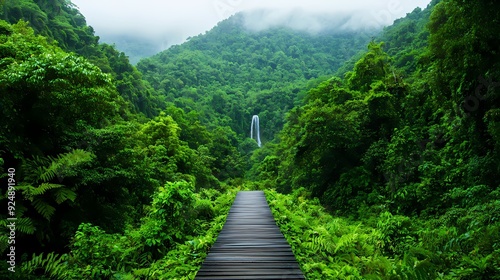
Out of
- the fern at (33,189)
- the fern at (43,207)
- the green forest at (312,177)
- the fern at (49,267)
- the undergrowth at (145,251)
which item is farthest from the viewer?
the fern at (43,207)

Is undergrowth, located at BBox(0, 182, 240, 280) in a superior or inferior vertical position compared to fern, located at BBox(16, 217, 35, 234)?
inferior

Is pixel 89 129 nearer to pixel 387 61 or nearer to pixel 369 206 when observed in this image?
pixel 369 206

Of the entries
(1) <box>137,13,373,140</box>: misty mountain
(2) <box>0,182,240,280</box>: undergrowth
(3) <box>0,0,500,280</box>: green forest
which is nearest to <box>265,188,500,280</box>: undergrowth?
(3) <box>0,0,500,280</box>: green forest

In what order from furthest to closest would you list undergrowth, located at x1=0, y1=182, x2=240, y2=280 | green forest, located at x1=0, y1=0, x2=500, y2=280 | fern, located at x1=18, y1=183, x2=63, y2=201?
green forest, located at x1=0, y1=0, x2=500, y2=280 → fern, located at x1=18, y1=183, x2=63, y2=201 → undergrowth, located at x1=0, y1=182, x2=240, y2=280

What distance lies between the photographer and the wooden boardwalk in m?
5.16

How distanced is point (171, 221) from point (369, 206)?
9401 millimetres

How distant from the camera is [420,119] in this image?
48.3ft

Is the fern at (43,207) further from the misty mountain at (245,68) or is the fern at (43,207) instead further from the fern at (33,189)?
the misty mountain at (245,68)

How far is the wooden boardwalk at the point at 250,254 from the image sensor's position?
16.9ft

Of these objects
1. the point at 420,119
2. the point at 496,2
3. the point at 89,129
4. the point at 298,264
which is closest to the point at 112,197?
the point at 89,129

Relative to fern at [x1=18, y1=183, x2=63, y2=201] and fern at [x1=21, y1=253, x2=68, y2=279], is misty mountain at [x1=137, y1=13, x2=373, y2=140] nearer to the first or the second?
fern at [x1=18, y1=183, x2=63, y2=201]

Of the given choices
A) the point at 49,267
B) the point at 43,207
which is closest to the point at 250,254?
the point at 49,267

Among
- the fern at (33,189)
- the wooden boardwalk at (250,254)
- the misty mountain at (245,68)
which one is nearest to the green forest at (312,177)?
the fern at (33,189)

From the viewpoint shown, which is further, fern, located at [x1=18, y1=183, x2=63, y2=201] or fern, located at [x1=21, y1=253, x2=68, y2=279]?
fern, located at [x1=18, y1=183, x2=63, y2=201]
